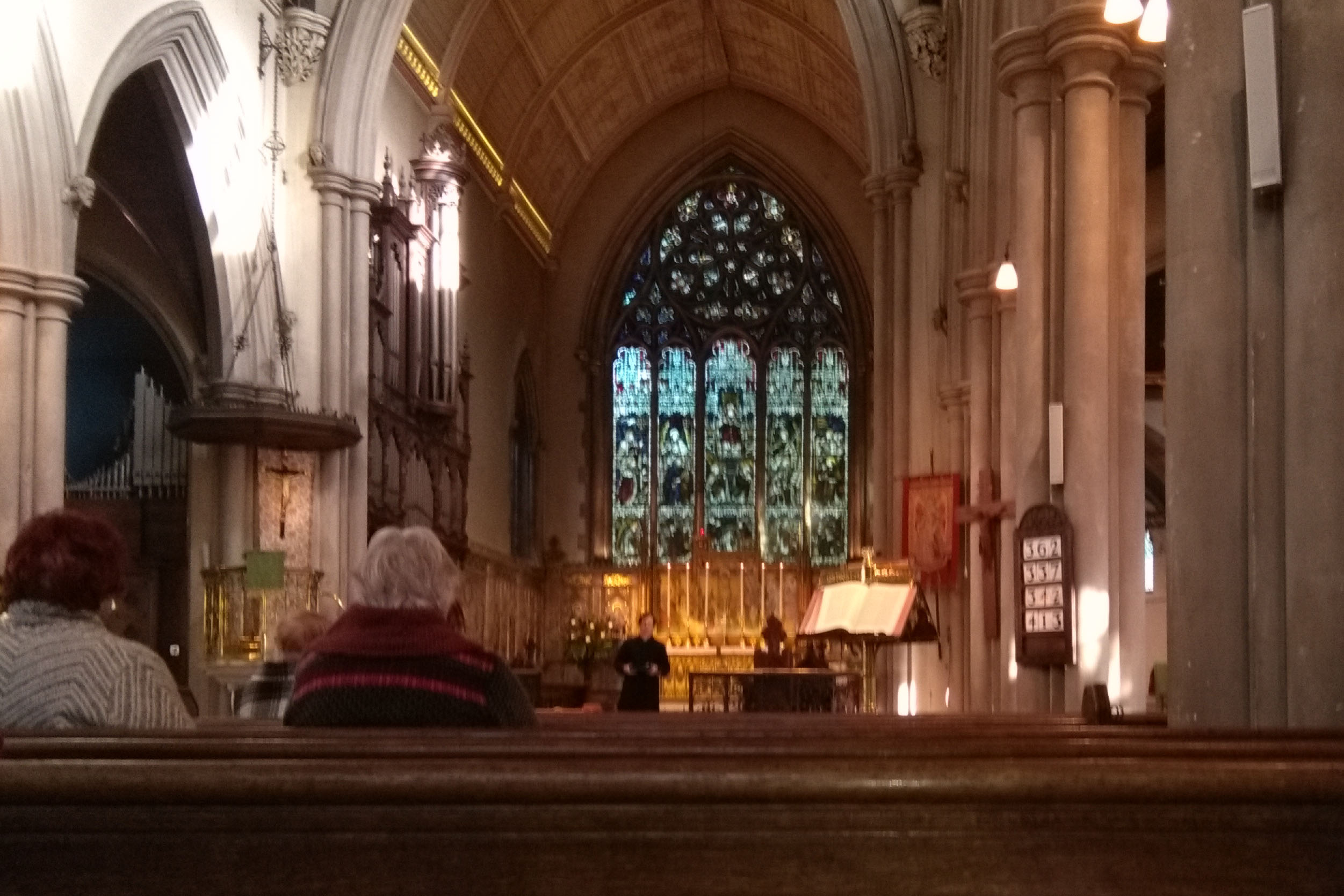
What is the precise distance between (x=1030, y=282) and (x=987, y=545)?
2.62 m

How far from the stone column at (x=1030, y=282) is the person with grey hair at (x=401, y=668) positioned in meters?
4.69

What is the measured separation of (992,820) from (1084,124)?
6.43 meters

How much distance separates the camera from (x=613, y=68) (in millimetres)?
23922

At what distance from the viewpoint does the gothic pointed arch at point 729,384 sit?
82.8ft

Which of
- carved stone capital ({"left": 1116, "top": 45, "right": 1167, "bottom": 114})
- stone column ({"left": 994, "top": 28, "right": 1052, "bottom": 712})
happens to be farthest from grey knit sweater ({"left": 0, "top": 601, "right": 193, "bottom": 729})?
carved stone capital ({"left": 1116, "top": 45, "right": 1167, "bottom": 114})

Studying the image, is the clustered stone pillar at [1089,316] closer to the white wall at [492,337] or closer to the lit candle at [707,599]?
the white wall at [492,337]

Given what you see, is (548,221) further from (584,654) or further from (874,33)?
(874,33)

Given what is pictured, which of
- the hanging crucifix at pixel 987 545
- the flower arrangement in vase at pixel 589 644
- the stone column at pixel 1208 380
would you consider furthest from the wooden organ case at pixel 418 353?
the stone column at pixel 1208 380

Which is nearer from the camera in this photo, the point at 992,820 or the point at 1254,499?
the point at 992,820

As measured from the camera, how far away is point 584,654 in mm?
23031

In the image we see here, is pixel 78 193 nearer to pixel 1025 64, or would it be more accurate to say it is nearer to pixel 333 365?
pixel 333 365

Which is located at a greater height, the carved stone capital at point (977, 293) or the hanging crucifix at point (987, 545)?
the carved stone capital at point (977, 293)

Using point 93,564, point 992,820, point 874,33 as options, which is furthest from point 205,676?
point 992,820

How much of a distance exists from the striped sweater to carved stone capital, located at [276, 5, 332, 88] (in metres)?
12.3
